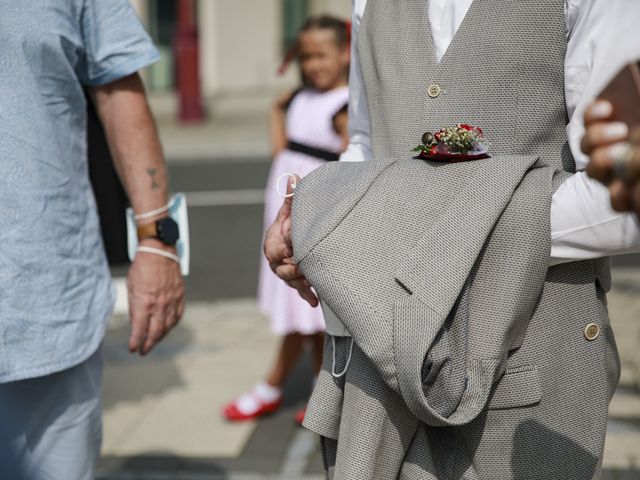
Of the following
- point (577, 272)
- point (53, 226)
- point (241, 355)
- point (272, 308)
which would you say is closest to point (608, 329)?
point (577, 272)

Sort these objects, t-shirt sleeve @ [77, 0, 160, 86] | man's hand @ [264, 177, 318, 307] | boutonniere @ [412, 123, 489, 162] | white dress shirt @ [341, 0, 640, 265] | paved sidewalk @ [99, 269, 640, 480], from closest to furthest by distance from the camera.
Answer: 1. white dress shirt @ [341, 0, 640, 265]
2. boutonniere @ [412, 123, 489, 162]
3. man's hand @ [264, 177, 318, 307]
4. t-shirt sleeve @ [77, 0, 160, 86]
5. paved sidewalk @ [99, 269, 640, 480]

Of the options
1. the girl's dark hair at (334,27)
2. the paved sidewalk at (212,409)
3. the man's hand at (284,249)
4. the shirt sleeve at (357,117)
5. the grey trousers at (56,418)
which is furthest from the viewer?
the girl's dark hair at (334,27)

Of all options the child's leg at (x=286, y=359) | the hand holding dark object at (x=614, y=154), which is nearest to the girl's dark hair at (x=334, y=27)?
the child's leg at (x=286, y=359)

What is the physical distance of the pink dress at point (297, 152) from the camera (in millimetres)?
4449

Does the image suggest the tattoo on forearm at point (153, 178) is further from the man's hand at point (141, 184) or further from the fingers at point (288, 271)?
the fingers at point (288, 271)

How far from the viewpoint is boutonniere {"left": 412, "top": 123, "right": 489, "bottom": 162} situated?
6.17ft

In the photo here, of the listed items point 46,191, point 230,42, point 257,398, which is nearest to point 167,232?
point 46,191

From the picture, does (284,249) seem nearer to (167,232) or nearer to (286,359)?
(167,232)

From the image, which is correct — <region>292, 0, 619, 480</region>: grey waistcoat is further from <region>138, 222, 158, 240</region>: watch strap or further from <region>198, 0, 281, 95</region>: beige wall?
<region>198, 0, 281, 95</region>: beige wall

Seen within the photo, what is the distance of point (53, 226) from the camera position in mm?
2383

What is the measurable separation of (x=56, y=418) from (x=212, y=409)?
7.14 feet

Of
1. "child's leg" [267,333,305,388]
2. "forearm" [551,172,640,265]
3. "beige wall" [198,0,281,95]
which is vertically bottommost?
"beige wall" [198,0,281,95]

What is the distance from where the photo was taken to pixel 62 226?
7.91 feet

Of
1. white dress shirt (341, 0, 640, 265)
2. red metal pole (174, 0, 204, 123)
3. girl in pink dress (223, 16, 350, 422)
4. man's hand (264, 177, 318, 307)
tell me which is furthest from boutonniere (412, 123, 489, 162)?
red metal pole (174, 0, 204, 123)
